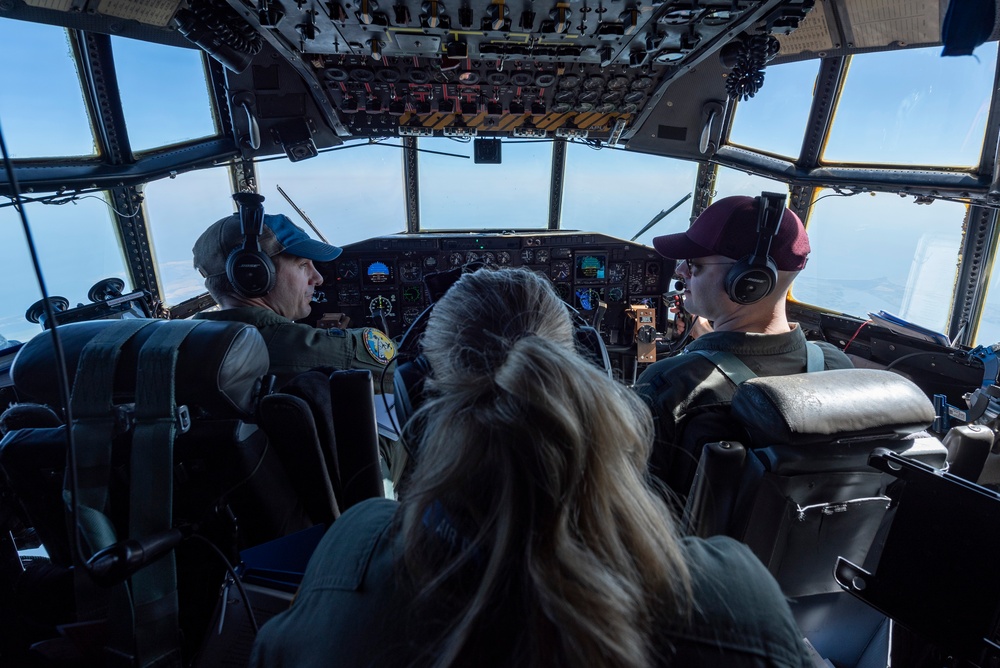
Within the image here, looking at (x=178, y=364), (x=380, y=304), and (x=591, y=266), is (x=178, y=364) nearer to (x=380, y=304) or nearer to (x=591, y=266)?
(x=380, y=304)

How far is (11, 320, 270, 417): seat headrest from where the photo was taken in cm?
99

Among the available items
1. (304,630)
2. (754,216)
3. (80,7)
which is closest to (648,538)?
(304,630)

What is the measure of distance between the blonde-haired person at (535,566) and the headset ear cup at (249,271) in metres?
1.30

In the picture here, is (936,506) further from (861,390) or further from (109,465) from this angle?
(109,465)

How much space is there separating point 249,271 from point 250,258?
5cm

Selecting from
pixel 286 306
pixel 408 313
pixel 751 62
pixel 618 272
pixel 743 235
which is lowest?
pixel 408 313

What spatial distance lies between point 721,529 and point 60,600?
163cm

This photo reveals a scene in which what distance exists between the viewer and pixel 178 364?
99 centimetres

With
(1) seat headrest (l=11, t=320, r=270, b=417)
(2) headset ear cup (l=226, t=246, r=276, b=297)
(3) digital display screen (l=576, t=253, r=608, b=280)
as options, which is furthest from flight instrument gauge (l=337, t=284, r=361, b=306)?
(1) seat headrest (l=11, t=320, r=270, b=417)

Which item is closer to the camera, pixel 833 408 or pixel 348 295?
pixel 833 408

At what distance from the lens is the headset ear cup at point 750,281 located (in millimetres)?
1448

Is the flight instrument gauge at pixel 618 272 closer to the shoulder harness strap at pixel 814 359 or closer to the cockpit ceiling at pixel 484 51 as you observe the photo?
the cockpit ceiling at pixel 484 51

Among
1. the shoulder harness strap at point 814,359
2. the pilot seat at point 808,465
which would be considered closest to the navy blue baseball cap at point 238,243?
the pilot seat at point 808,465

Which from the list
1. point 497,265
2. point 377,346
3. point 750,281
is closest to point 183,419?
point 377,346
